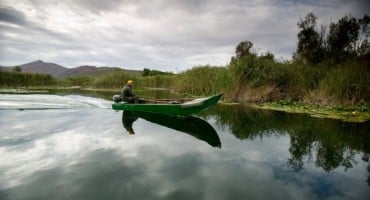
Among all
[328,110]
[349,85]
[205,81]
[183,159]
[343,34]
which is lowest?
[183,159]

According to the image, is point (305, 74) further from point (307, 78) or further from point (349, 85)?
point (349, 85)

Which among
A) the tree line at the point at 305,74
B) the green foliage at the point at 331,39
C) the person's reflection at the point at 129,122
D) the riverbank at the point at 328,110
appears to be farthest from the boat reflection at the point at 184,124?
the green foliage at the point at 331,39

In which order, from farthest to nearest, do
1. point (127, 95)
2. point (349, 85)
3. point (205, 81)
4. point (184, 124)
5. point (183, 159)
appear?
point (205, 81) → point (127, 95) → point (349, 85) → point (184, 124) → point (183, 159)

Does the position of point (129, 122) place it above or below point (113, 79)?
below

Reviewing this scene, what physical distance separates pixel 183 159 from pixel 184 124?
414cm

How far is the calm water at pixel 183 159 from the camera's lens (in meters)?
4.30

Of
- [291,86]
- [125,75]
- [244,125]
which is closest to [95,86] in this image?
[125,75]

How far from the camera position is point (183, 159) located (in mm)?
5922

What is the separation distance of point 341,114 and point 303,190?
8.17m

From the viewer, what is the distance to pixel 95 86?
3922 cm

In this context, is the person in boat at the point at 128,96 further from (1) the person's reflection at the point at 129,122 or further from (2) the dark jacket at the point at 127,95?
(1) the person's reflection at the point at 129,122

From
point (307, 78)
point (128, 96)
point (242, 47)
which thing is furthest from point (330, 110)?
point (242, 47)

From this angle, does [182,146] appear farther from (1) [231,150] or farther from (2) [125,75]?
(2) [125,75]

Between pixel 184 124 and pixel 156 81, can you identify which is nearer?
pixel 184 124
